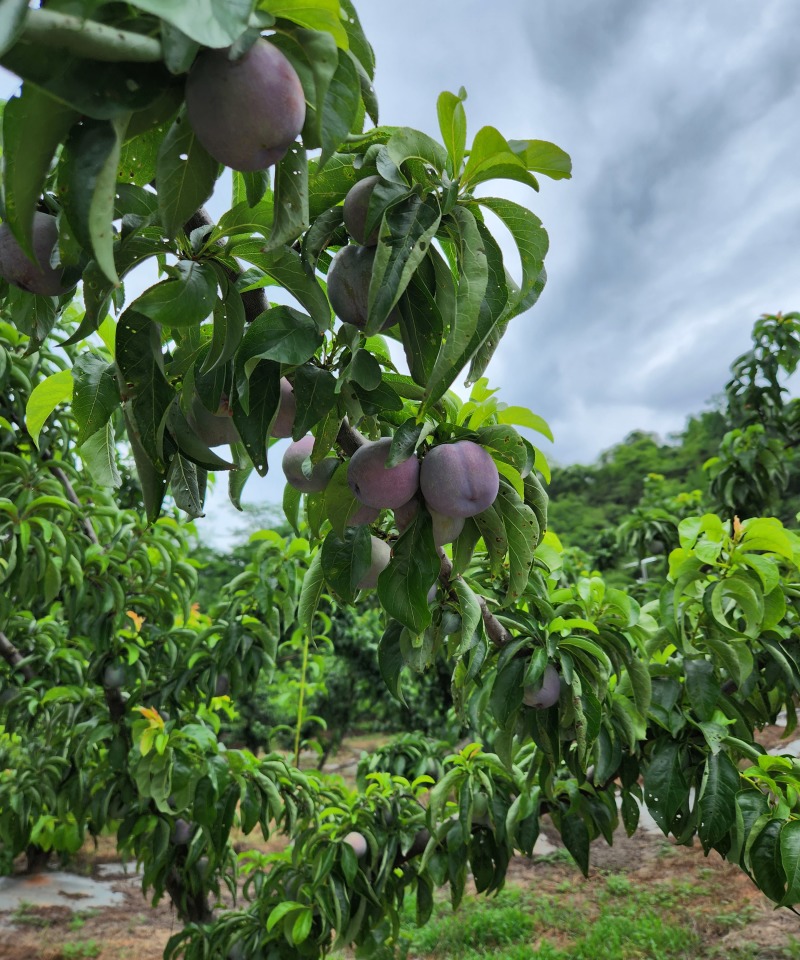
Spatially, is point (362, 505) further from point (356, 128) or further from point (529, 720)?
point (529, 720)

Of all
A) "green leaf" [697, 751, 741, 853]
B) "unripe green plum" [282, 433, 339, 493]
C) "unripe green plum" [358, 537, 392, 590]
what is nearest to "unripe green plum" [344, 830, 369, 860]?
"green leaf" [697, 751, 741, 853]

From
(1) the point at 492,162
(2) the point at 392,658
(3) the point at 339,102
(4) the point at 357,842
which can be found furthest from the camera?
(4) the point at 357,842

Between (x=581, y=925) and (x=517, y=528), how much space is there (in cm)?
353

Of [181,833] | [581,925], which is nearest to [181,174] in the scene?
[181,833]

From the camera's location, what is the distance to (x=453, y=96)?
1.94ft

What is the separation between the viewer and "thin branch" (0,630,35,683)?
2424 mm

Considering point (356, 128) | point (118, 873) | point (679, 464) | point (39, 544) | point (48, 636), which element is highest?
point (679, 464)

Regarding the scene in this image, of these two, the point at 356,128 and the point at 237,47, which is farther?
the point at 356,128

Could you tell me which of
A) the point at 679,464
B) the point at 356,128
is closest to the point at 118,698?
the point at 356,128

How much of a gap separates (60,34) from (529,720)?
1147 millimetres

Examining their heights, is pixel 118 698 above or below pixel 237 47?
below

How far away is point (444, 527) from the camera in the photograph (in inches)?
29.0

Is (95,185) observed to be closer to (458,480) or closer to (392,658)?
(458,480)

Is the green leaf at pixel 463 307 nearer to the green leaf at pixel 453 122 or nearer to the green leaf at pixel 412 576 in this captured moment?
the green leaf at pixel 453 122
